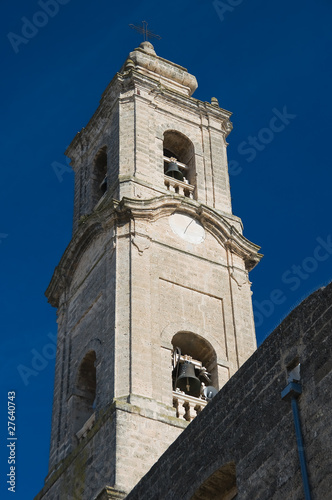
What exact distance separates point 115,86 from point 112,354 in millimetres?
9763

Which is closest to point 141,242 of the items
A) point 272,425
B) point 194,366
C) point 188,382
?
point 194,366

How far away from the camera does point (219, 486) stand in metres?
11.1

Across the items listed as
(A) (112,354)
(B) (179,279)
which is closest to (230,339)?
(B) (179,279)

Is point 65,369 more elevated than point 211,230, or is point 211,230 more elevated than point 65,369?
point 211,230

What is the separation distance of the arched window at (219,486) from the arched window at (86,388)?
36.4 ft

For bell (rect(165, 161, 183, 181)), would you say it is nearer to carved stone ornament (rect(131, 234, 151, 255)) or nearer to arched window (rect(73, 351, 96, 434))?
carved stone ornament (rect(131, 234, 151, 255))

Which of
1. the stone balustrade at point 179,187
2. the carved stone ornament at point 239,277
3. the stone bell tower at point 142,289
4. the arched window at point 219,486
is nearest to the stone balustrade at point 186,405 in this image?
the stone bell tower at point 142,289

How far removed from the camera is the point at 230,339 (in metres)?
22.7

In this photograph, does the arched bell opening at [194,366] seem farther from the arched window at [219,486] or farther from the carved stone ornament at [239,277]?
the arched window at [219,486]

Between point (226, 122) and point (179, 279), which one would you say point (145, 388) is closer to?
point (179, 279)

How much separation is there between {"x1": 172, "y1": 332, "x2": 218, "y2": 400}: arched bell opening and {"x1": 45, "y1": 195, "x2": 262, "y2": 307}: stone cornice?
324cm

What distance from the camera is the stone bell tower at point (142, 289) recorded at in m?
19.8

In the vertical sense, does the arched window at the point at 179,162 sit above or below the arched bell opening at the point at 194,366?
above

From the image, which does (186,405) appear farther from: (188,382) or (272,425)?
(272,425)
